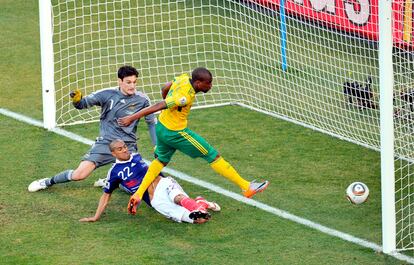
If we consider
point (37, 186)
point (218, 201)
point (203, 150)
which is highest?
point (203, 150)

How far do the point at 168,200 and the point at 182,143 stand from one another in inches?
24.0

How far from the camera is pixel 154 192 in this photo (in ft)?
38.0

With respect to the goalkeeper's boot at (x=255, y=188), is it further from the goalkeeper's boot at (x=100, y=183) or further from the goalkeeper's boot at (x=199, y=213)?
the goalkeeper's boot at (x=100, y=183)

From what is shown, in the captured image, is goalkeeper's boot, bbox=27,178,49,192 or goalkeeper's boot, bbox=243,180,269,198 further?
goalkeeper's boot, bbox=27,178,49,192

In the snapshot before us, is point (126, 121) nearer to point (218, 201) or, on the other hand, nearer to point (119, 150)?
point (119, 150)

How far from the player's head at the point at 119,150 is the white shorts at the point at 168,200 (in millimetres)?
474

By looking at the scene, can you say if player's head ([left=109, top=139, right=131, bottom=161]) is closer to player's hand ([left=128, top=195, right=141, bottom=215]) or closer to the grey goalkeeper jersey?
player's hand ([left=128, top=195, right=141, bottom=215])

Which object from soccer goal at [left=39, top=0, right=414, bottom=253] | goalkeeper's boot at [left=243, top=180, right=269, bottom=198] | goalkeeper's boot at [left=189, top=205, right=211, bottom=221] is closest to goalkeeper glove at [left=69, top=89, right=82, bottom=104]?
goalkeeper's boot at [left=189, top=205, right=211, bottom=221]

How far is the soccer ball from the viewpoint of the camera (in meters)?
11.3

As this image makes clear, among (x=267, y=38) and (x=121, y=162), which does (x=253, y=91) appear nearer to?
(x=267, y=38)

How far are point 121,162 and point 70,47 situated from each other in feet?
19.9

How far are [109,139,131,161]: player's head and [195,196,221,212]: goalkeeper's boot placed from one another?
2.86 feet

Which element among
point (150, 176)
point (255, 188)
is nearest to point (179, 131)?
point (150, 176)

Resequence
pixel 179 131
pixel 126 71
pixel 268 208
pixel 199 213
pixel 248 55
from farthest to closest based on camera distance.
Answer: pixel 248 55, pixel 126 71, pixel 268 208, pixel 179 131, pixel 199 213
